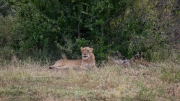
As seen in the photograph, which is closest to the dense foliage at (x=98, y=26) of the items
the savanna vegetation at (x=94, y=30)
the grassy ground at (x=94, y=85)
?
the savanna vegetation at (x=94, y=30)

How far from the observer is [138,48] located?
12.4m

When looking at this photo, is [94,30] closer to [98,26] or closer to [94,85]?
[98,26]

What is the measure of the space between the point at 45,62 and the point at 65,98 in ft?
16.4

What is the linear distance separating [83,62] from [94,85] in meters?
3.65

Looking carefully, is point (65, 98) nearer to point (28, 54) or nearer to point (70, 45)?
point (70, 45)

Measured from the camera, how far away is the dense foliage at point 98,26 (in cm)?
1214

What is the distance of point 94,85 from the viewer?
323 inches

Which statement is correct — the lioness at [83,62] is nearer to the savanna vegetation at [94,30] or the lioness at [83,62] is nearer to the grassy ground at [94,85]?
the savanna vegetation at [94,30]

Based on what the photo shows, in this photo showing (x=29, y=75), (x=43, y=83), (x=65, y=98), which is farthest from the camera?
(x=29, y=75)

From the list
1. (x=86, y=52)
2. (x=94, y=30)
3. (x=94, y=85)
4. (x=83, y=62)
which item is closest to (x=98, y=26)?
(x=94, y=30)

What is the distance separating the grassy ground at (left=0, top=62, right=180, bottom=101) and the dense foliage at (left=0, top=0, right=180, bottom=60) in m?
2.47

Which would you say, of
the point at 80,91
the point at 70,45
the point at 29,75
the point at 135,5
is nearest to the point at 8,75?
the point at 29,75

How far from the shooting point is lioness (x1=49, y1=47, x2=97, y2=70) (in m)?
11.6

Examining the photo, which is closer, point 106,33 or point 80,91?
point 80,91
